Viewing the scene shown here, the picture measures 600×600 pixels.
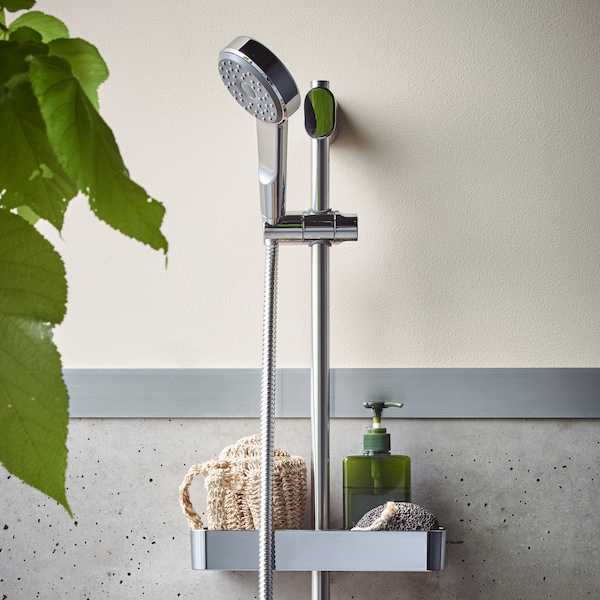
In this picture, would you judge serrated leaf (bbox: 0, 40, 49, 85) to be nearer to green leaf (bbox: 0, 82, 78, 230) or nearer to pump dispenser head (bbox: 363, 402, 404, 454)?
green leaf (bbox: 0, 82, 78, 230)

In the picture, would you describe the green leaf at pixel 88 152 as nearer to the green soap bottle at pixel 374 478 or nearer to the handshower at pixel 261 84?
→ the handshower at pixel 261 84

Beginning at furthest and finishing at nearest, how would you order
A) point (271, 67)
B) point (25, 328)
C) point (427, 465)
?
point (427, 465)
point (271, 67)
point (25, 328)

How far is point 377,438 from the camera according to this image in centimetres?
90

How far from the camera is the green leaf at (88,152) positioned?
0.49 feet

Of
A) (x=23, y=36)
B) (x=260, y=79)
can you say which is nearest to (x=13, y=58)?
(x=23, y=36)

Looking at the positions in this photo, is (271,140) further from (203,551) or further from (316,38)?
(203,551)

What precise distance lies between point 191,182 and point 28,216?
0.84 m

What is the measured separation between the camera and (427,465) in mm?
961

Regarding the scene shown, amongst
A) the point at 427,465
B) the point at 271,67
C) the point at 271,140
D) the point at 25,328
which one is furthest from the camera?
the point at 427,465

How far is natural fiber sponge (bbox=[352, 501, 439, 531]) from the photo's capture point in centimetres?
83

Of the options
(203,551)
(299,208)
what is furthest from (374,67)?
(203,551)

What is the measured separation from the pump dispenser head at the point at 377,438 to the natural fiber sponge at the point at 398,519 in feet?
0.22

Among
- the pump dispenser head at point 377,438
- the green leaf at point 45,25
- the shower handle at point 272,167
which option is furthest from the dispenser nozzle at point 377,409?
the green leaf at point 45,25

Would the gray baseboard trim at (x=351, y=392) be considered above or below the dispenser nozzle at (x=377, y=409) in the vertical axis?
above
